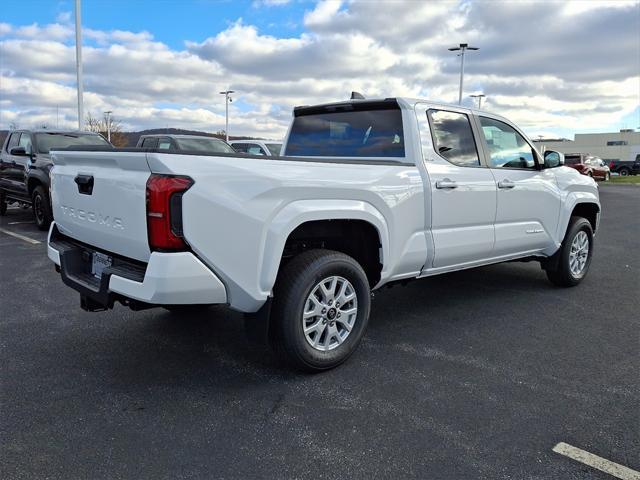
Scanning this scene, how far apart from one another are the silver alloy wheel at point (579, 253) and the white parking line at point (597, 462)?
141 inches

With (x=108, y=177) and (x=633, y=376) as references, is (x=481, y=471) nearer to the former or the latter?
(x=633, y=376)

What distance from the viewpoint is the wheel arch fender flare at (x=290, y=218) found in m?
3.17

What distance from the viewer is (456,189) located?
435 centimetres

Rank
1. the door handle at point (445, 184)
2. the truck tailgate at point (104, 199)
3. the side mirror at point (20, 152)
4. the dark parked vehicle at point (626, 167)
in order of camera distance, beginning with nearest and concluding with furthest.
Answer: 1. the truck tailgate at point (104, 199)
2. the door handle at point (445, 184)
3. the side mirror at point (20, 152)
4. the dark parked vehicle at point (626, 167)

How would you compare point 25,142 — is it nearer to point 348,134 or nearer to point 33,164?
point 33,164

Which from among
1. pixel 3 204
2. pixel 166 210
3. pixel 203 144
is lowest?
pixel 3 204

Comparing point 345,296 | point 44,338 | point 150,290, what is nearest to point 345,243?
point 345,296

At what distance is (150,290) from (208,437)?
83 centimetres

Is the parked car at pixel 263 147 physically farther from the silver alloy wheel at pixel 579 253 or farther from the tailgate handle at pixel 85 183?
the tailgate handle at pixel 85 183

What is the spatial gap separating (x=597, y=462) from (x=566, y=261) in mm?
3571

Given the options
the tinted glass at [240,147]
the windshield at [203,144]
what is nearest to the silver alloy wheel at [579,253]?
the windshield at [203,144]

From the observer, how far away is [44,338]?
13.9 feet

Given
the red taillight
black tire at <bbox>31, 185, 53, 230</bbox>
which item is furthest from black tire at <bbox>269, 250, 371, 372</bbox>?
black tire at <bbox>31, 185, 53, 230</bbox>

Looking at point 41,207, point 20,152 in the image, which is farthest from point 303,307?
point 20,152
